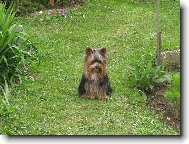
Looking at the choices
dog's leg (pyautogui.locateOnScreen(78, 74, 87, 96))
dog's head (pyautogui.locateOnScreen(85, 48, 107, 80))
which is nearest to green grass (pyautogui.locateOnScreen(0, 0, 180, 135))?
dog's leg (pyautogui.locateOnScreen(78, 74, 87, 96))

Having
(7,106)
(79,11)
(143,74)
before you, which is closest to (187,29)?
(143,74)

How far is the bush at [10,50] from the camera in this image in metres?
10.9

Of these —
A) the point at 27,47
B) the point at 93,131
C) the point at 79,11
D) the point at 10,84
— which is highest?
the point at 79,11

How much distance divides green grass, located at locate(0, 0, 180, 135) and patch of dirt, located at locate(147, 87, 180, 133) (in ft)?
0.55

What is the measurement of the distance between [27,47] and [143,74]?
233 cm

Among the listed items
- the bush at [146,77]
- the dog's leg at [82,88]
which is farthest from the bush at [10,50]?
the bush at [146,77]

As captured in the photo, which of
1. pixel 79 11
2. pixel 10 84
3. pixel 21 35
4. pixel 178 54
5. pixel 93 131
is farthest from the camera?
pixel 79 11

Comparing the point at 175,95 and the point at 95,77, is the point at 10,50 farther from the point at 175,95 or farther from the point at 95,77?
the point at 175,95

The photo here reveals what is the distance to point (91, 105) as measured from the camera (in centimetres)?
1030

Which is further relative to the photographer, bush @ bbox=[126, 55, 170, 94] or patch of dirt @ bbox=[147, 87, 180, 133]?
bush @ bbox=[126, 55, 170, 94]

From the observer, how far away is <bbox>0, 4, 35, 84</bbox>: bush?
10898 mm

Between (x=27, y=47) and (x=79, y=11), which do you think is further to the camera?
(x=79, y=11)

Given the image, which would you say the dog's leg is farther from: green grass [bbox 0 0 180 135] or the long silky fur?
green grass [bbox 0 0 180 135]

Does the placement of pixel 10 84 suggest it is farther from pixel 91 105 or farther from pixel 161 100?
pixel 161 100
